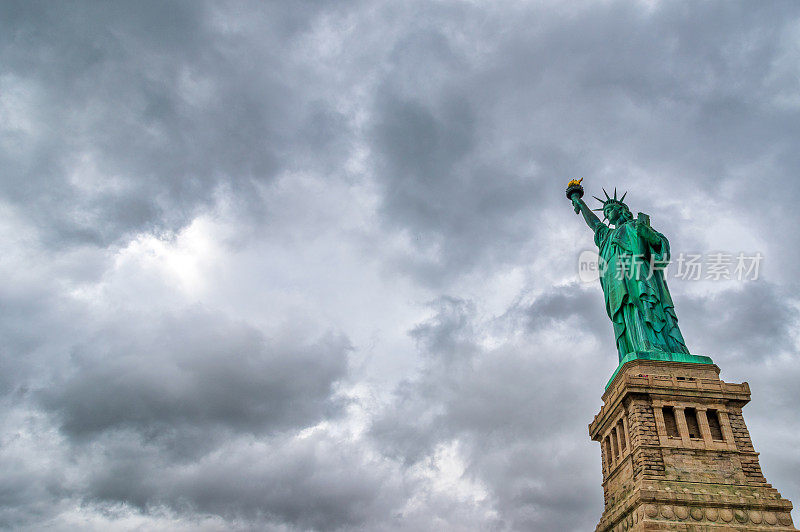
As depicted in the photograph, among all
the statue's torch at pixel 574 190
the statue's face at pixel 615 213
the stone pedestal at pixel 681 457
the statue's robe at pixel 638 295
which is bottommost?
the stone pedestal at pixel 681 457

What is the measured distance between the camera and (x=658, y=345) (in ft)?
93.5

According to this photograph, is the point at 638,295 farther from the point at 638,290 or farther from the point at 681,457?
the point at 681,457

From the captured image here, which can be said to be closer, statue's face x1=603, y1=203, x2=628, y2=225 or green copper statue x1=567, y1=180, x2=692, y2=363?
green copper statue x1=567, y1=180, x2=692, y2=363

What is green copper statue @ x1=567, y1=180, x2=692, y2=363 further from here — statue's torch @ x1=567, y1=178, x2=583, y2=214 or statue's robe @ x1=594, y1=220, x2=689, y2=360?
statue's torch @ x1=567, y1=178, x2=583, y2=214

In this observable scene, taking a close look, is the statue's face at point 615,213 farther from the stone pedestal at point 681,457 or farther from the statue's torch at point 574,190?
the stone pedestal at point 681,457

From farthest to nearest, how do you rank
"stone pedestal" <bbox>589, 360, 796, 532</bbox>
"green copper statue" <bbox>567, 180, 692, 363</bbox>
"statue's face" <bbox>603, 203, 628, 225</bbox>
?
1. "statue's face" <bbox>603, 203, 628, 225</bbox>
2. "green copper statue" <bbox>567, 180, 692, 363</bbox>
3. "stone pedestal" <bbox>589, 360, 796, 532</bbox>

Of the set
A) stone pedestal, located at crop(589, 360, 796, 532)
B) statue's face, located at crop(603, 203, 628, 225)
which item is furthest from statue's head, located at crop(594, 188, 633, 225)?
stone pedestal, located at crop(589, 360, 796, 532)

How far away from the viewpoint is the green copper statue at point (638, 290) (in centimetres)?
2888

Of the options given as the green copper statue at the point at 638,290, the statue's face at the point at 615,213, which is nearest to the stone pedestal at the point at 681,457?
the green copper statue at the point at 638,290

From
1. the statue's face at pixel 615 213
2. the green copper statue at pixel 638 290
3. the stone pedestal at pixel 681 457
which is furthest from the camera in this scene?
the statue's face at pixel 615 213

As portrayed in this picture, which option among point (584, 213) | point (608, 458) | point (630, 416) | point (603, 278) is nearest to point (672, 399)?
point (630, 416)

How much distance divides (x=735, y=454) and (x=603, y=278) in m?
11.7

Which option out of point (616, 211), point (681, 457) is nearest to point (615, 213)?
point (616, 211)

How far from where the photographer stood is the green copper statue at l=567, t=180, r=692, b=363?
94.7 feet
